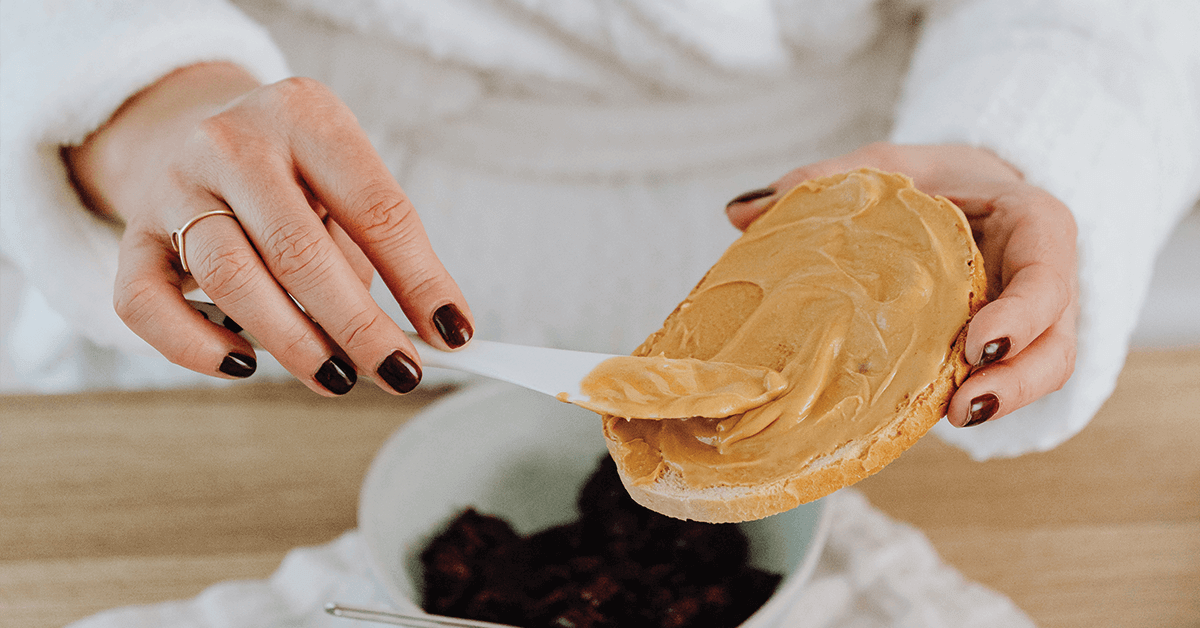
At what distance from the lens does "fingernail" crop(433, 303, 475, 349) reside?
1.81ft

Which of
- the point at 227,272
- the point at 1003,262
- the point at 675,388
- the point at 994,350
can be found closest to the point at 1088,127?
the point at 1003,262

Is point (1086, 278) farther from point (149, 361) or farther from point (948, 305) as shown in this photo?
point (149, 361)

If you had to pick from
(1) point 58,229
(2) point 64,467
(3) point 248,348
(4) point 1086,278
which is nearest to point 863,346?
(4) point 1086,278

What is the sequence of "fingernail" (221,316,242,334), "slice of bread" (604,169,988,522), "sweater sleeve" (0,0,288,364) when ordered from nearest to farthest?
"slice of bread" (604,169,988,522) → "fingernail" (221,316,242,334) → "sweater sleeve" (0,0,288,364)

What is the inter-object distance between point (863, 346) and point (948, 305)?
64mm

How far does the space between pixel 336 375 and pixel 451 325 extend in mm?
95

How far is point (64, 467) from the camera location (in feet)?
3.05

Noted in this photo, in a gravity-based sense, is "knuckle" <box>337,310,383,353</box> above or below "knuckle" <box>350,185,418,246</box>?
below

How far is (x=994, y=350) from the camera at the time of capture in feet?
1.60

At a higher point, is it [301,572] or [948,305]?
[948,305]

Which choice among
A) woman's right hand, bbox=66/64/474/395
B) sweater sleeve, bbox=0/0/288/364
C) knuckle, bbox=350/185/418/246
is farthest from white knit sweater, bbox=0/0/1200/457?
knuckle, bbox=350/185/418/246

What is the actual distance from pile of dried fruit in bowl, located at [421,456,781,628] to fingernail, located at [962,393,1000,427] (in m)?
0.22

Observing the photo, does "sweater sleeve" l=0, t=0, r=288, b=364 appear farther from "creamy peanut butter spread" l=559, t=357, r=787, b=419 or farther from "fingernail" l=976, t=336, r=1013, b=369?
"fingernail" l=976, t=336, r=1013, b=369

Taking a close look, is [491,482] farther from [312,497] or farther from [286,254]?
[286,254]
